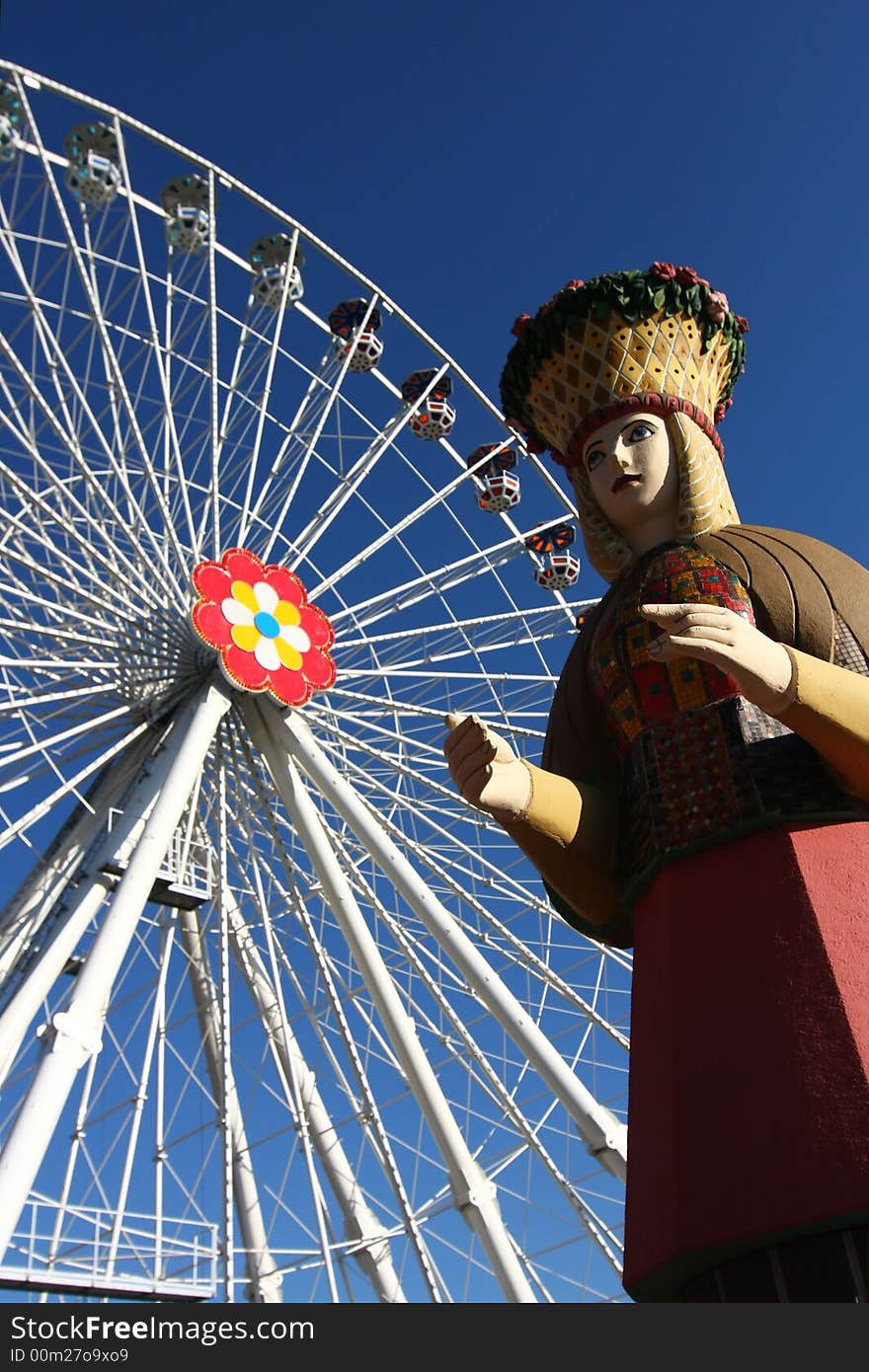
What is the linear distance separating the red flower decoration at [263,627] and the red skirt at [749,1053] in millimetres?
8775

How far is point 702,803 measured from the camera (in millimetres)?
3285

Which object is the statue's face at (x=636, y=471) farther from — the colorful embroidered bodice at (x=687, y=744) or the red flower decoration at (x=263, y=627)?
the red flower decoration at (x=263, y=627)

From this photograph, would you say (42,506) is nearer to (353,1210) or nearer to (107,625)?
(107,625)

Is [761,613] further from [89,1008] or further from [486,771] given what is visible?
[89,1008]

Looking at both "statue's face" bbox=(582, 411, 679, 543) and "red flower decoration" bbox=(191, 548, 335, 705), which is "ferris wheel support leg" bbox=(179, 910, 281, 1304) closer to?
"red flower decoration" bbox=(191, 548, 335, 705)

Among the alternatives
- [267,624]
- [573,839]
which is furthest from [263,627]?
[573,839]

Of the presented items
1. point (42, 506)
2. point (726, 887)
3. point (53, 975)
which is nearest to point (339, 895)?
point (53, 975)

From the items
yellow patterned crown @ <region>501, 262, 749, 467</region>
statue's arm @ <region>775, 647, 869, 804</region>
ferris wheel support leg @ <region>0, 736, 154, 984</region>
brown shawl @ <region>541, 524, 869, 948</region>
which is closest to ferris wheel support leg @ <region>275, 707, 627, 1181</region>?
ferris wheel support leg @ <region>0, 736, 154, 984</region>

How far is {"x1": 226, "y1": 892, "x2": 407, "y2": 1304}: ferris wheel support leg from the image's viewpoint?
12.0 metres

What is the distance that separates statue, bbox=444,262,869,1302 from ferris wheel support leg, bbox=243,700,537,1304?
6527mm

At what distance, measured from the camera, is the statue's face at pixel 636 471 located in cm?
400

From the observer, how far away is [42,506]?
38.0 ft

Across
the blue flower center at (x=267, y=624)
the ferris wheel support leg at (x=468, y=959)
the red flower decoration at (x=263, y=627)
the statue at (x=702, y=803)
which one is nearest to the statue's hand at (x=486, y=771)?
the statue at (x=702, y=803)

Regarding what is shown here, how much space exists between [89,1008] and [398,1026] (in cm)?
272
